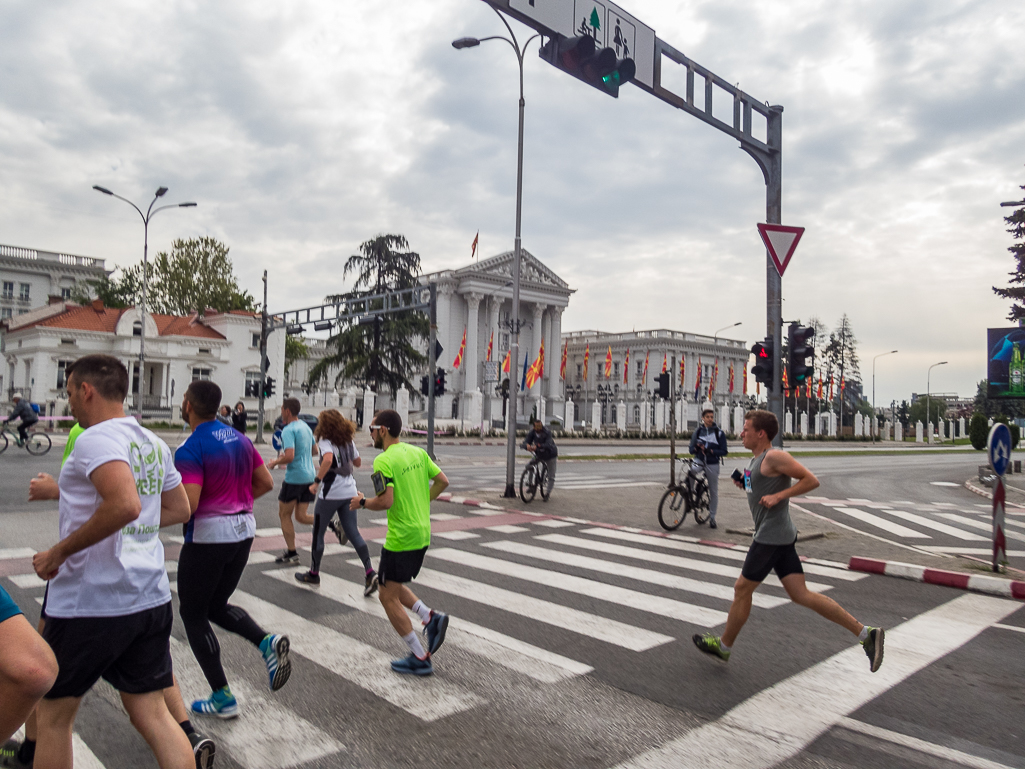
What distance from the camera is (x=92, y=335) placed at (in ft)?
170

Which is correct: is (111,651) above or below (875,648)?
above

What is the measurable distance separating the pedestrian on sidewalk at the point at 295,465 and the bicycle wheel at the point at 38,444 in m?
18.4

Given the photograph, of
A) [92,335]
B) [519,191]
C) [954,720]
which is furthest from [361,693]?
[92,335]

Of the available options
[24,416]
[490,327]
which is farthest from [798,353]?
[490,327]

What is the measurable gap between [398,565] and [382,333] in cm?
4562

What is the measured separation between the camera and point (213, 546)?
4184 millimetres

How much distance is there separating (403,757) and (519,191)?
47.0 feet

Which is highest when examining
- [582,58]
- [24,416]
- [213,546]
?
[582,58]

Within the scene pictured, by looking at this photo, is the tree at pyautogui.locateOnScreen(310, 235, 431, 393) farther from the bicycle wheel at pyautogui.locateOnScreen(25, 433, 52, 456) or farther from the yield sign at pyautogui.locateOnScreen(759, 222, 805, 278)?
the yield sign at pyautogui.locateOnScreen(759, 222, 805, 278)

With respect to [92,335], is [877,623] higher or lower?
lower

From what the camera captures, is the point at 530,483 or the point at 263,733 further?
the point at 530,483

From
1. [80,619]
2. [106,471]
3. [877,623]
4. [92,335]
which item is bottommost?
[877,623]

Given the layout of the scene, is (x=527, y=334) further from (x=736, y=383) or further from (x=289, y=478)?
(x=289, y=478)

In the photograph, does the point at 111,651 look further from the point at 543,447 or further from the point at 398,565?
the point at 543,447
